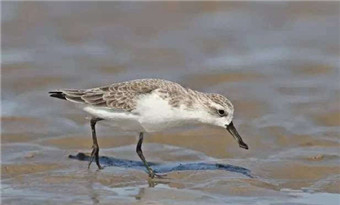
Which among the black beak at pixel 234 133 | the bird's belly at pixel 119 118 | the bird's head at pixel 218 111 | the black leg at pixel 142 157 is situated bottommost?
the black leg at pixel 142 157

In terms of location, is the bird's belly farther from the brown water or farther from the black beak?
the black beak

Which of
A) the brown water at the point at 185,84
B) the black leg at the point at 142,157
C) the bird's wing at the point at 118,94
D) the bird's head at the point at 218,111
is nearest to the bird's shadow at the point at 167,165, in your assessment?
the brown water at the point at 185,84

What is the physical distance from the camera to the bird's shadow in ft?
33.7

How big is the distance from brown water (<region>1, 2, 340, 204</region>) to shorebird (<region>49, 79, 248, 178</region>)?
23.0 inches

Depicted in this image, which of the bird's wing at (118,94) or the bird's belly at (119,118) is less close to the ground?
the bird's wing at (118,94)

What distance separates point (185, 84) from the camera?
13508mm

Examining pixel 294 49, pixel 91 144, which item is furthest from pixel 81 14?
pixel 91 144

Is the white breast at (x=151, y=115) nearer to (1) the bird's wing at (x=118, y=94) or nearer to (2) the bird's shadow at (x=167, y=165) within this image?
(1) the bird's wing at (x=118, y=94)

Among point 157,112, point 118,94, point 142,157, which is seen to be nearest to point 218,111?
point 157,112

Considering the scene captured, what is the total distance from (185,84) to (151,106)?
370 centimetres

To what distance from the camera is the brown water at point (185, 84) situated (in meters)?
9.72

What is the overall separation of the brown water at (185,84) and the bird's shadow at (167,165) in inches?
0.9

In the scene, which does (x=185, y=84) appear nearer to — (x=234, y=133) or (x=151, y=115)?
(x=234, y=133)

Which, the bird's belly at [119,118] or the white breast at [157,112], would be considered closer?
the white breast at [157,112]
